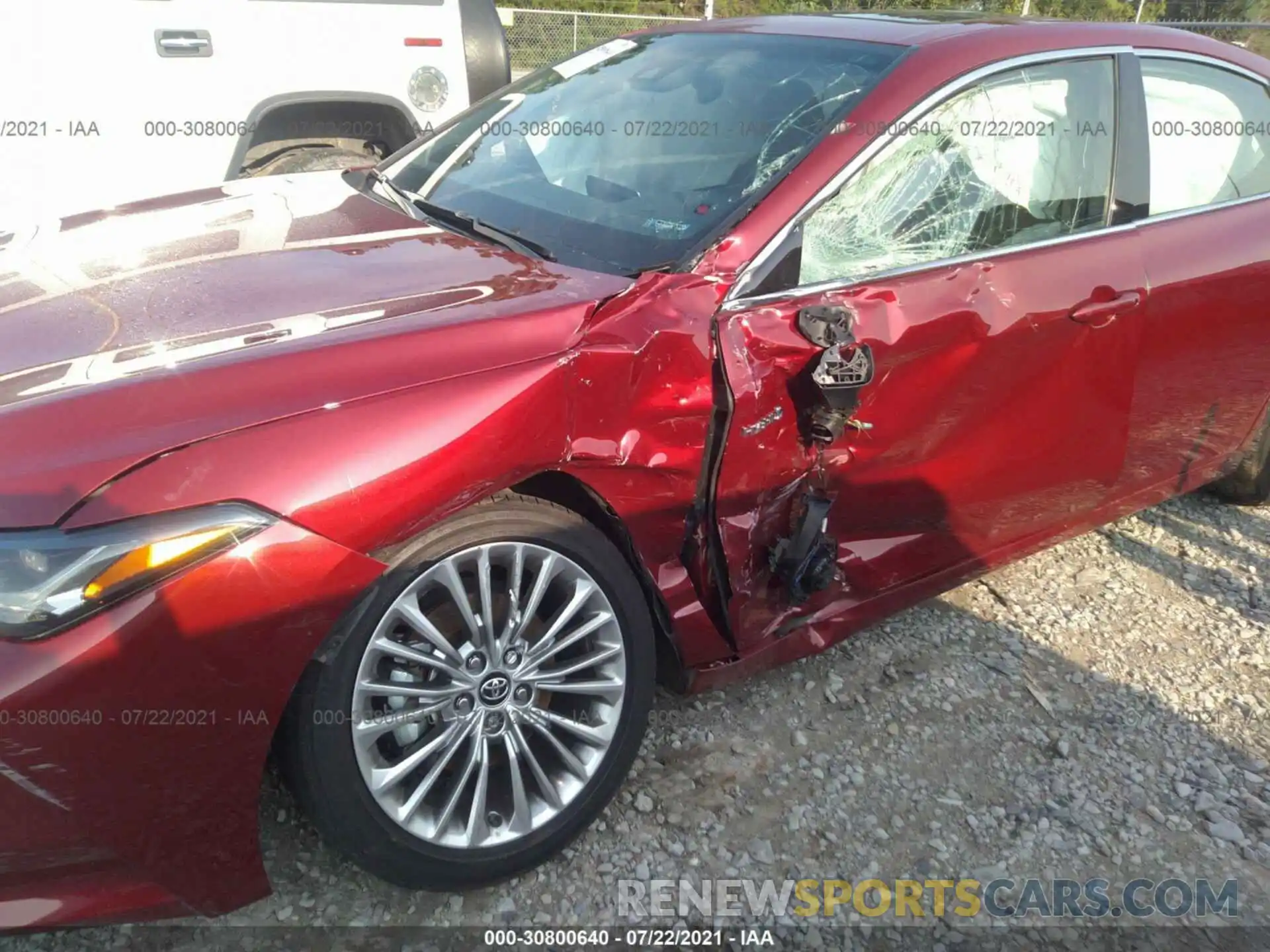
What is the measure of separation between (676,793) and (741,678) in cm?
32

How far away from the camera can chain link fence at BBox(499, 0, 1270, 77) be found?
11.4 meters

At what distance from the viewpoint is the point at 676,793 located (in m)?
2.41

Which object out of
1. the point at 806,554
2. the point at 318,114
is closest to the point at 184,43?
the point at 318,114

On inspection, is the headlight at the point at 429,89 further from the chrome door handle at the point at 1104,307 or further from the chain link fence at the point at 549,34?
the chain link fence at the point at 549,34

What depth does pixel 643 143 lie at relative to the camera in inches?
107

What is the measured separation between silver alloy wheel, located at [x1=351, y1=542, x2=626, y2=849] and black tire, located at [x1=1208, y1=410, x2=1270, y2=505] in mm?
2749

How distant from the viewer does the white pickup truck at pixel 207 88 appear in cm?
427

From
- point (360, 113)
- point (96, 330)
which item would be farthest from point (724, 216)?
point (360, 113)

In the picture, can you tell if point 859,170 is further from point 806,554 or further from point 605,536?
point 605,536

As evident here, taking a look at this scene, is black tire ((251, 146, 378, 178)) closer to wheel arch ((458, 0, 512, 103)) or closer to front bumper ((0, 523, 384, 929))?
wheel arch ((458, 0, 512, 103))

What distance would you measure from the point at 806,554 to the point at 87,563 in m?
1.49

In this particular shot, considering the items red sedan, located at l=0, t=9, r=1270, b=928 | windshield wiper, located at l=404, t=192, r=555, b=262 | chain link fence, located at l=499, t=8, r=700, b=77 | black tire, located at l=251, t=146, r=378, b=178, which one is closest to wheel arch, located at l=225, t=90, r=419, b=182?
black tire, located at l=251, t=146, r=378, b=178

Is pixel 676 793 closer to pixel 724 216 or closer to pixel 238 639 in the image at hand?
pixel 238 639

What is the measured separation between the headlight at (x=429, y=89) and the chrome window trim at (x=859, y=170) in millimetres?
3279
